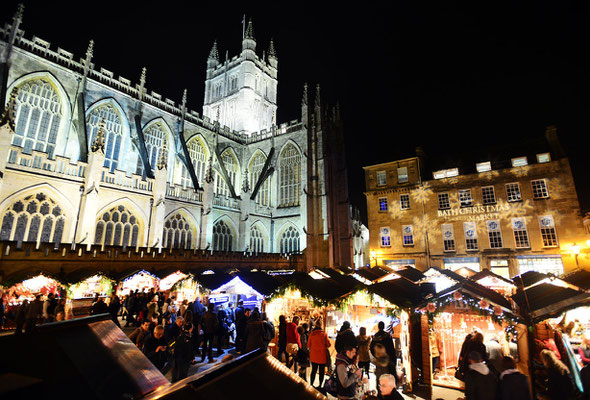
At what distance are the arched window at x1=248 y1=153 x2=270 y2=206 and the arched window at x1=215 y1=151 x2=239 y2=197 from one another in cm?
183

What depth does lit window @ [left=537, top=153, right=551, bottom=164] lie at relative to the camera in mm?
21016

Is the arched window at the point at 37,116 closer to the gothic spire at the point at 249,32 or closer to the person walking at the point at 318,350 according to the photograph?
the person walking at the point at 318,350

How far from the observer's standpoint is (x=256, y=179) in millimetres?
32875

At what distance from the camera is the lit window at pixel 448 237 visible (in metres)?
22.7

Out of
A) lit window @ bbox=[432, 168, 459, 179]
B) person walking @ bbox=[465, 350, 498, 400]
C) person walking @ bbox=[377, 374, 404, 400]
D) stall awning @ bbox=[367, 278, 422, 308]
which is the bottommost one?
person walking @ bbox=[465, 350, 498, 400]

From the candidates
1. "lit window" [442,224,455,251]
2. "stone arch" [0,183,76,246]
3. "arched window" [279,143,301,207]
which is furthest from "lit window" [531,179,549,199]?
"stone arch" [0,183,76,246]

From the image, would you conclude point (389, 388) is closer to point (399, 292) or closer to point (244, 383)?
point (244, 383)

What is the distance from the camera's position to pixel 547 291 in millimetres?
7246

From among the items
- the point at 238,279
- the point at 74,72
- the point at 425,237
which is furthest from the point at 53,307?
the point at 425,237

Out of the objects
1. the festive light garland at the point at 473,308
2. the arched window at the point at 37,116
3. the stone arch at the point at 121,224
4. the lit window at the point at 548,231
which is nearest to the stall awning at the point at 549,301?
the festive light garland at the point at 473,308

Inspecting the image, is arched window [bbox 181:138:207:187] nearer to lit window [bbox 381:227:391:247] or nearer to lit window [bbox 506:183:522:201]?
lit window [bbox 381:227:391:247]

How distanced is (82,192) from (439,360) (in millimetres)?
19114

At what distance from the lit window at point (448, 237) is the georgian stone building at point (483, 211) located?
0.07 meters

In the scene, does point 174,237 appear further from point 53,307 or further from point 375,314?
point 375,314
